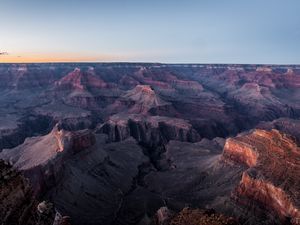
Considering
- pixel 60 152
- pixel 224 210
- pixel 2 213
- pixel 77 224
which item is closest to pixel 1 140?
pixel 60 152

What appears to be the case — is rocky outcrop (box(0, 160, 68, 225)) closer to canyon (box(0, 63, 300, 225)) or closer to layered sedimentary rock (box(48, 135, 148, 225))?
canyon (box(0, 63, 300, 225))

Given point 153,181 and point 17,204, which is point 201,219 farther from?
point 153,181

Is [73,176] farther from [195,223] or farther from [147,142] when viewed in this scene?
[147,142]

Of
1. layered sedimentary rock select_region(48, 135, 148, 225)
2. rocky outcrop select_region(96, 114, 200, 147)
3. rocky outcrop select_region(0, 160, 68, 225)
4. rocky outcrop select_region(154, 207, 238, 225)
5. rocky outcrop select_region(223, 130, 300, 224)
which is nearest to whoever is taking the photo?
rocky outcrop select_region(0, 160, 68, 225)

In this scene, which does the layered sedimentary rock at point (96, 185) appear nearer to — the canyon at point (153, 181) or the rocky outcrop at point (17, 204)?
the canyon at point (153, 181)

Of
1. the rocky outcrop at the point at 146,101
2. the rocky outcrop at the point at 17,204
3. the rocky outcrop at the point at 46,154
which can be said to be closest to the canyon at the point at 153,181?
the rocky outcrop at the point at 17,204

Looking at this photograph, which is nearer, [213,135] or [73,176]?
[73,176]

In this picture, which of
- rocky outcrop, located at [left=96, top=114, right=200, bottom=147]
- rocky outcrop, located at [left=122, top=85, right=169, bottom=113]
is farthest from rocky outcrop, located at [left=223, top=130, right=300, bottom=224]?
rocky outcrop, located at [left=122, top=85, right=169, bottom=113]
